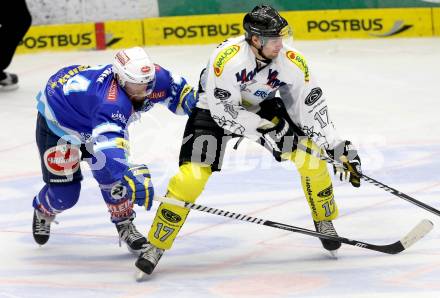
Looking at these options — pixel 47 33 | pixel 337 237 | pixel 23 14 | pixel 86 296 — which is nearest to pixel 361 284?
pixel 337 237

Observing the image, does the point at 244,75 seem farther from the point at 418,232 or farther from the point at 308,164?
the point at 418,232

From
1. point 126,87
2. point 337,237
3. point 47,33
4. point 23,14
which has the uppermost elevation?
point 126,87

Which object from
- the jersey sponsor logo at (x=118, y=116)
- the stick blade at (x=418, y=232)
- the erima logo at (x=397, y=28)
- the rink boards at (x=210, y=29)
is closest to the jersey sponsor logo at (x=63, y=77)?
the jersey sponsor logo at (x=118, y=116)

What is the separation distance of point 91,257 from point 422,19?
210 inches

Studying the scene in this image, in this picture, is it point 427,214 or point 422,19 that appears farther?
point 422,19

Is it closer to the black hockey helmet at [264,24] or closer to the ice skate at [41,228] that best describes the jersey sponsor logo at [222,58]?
the black hockey helmet at [264,24]

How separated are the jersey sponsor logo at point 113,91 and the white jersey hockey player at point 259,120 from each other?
0.38m

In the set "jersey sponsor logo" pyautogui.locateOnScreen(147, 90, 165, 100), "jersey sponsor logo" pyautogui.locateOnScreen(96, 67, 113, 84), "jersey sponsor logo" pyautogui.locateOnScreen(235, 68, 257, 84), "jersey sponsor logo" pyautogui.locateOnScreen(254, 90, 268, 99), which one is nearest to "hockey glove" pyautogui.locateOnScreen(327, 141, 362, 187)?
"jersey sponsor logo" pyautogui.locateOnScreen(254, 90, 268, 99)

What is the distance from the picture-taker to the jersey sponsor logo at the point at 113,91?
15.6 feet

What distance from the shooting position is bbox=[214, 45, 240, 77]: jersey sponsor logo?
472 cm

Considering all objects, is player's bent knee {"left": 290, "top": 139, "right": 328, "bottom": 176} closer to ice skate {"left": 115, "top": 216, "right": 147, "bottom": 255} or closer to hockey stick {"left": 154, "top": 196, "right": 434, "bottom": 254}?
hockey stick {"left": 154, "top": 196, "right": 434, "bottom": 254}

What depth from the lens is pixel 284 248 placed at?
5.17 m

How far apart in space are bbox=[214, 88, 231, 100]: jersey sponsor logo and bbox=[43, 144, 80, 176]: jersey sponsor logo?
0.85 meters

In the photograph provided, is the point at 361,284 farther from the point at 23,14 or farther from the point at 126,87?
the point at 23,14
